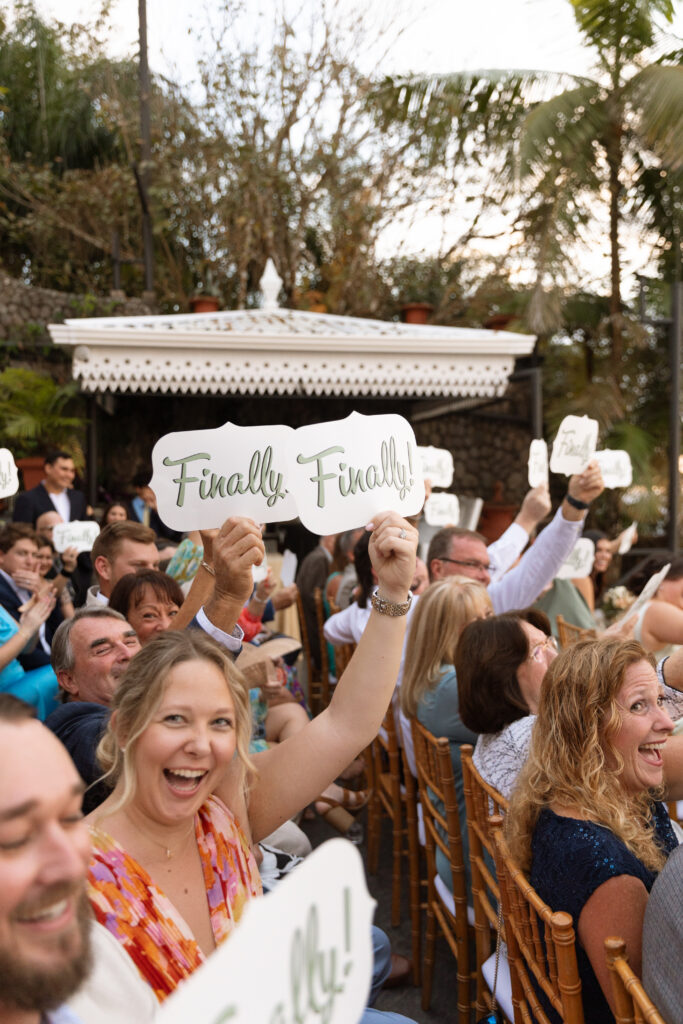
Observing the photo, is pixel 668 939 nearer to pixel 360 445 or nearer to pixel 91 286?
pixel 360 445

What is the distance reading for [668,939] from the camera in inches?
69.5

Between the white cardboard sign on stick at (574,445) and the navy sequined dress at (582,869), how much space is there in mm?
2624

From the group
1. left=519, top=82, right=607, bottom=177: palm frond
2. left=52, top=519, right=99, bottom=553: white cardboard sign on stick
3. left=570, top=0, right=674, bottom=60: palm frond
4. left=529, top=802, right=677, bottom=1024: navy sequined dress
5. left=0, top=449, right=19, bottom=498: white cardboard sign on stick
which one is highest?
left=570, top=0, right=674, bottom=60: palm frond

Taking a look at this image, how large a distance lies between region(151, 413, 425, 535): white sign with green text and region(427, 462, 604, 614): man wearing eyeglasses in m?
1.75

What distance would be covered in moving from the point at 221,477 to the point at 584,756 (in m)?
1.13

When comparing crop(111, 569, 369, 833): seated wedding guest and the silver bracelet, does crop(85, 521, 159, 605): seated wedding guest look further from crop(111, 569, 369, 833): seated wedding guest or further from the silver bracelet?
the silver bracelet

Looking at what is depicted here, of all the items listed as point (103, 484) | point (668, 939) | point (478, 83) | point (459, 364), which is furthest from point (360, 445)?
point (478, 83)

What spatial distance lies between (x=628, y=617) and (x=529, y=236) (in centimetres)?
1315

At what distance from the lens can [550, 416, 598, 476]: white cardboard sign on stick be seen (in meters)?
4.54

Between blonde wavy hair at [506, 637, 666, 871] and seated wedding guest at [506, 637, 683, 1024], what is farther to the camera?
blonde wavy hair at [506, 637, 666, 871]

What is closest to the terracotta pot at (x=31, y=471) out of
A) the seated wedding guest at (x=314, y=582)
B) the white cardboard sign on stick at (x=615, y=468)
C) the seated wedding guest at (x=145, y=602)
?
the seated wedding guest at (x=314, y=582)

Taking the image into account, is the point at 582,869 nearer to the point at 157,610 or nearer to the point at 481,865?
the point at 481,865

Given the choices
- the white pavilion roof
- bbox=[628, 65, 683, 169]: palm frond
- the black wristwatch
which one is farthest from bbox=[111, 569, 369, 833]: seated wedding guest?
bbox=[628, 65, 683, 169]: palm frond

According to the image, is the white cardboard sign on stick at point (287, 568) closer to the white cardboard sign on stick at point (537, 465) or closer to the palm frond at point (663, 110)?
the white cardboard sign on stick at point (537, 465)
